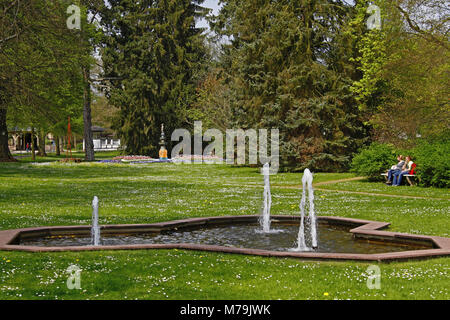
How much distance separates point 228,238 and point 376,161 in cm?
1490

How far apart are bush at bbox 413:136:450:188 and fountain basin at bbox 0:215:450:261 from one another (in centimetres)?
1004

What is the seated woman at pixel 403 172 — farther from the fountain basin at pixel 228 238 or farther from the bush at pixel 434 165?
the fountain basin at pixel 228 238

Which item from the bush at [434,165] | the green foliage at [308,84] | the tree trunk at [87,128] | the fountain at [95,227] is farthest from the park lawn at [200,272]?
the tree trunk at [87,128]

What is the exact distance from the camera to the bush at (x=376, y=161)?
2370cm

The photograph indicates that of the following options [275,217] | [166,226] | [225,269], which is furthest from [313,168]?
[225,269]

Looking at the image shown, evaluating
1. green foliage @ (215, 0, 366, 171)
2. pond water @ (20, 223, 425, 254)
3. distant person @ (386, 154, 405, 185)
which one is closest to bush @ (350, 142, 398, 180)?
distant person @ (386, 154, 405, 185)

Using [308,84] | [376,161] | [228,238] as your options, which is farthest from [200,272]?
[308,84]

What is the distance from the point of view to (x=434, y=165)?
20.6 meters

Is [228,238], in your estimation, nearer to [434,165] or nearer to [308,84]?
[434,165]

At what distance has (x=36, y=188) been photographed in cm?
2097

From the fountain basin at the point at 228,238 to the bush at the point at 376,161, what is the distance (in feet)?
40.0

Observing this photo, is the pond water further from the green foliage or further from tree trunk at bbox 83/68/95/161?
tree trunk at bbox 83/68/95/161

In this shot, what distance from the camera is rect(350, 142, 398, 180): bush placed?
23.7m

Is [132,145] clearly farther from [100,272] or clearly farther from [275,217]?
[100,272]
